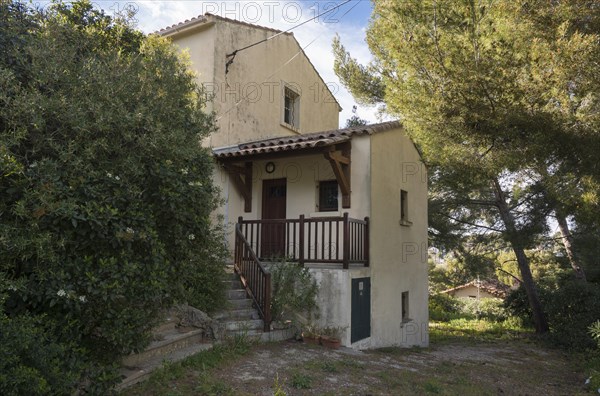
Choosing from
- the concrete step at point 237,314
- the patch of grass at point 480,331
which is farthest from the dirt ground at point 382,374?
the patch of grass at point 480,331

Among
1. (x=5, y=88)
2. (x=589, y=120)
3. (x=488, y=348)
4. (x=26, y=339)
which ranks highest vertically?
(x=589, y=120)

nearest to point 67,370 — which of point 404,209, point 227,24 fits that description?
point 404,209

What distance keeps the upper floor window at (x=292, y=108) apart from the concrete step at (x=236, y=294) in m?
7.58

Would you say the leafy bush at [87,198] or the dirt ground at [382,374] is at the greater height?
the leafy bush at [87,198]

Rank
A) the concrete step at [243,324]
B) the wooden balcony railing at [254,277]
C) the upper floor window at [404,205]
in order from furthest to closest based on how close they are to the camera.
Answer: the upper floor window at [404,205] → the wooden balcony railing at [254,277] → the concrete step at [243,324]

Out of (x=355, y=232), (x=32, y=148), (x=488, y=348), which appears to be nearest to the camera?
(x=32, y=148)

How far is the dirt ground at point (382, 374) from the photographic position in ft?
17.2

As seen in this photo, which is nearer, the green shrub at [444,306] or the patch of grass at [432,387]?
the patch of grass at [432,387]

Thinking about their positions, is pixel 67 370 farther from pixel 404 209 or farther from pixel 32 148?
pixel 404 209

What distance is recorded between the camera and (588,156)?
7.14 m

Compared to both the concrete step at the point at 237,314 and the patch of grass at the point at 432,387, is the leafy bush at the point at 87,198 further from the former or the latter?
the patch of grass at the point at 432,387

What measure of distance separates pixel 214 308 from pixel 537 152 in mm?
5953

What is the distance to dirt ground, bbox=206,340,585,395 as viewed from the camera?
525 centimetres

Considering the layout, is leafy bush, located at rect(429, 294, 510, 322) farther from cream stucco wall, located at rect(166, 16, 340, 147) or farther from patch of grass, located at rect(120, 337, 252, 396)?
patch of grass, located at rect(120, 337, 252, 396)
